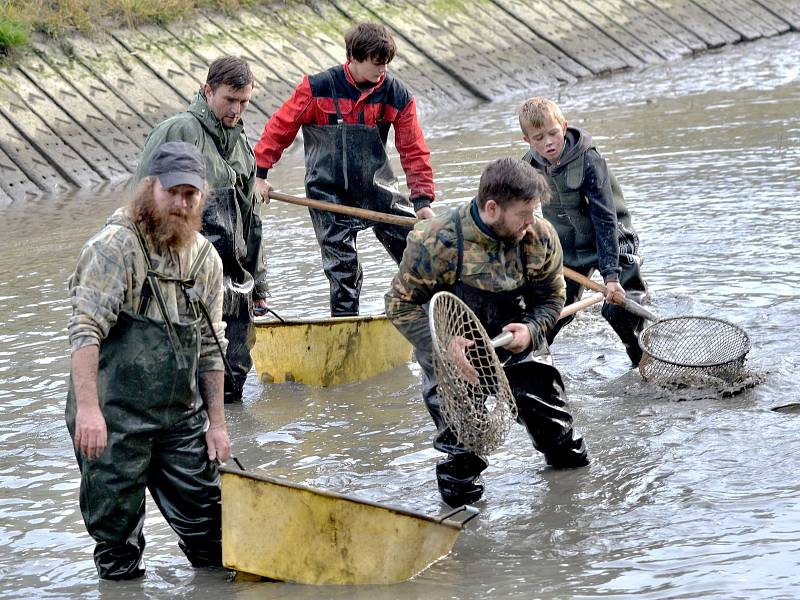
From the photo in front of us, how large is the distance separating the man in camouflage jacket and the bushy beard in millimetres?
938

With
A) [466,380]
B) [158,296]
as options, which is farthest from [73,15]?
Result: [466,380]

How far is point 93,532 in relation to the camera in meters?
4.44

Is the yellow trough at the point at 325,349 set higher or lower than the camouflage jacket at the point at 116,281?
lower

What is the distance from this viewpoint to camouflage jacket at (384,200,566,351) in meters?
4.75

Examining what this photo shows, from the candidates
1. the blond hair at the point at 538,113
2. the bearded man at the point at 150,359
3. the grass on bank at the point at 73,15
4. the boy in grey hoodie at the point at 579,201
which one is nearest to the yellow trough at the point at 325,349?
the boy in grey hoodie at the point at 579,201

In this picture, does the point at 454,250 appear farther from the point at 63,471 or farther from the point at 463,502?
the point at 63,471

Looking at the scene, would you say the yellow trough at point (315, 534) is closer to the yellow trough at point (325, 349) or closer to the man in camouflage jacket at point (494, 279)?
the man in camouflage jacket at point (494, 279)

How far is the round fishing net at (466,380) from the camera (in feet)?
14.4

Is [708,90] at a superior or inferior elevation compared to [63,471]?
superior

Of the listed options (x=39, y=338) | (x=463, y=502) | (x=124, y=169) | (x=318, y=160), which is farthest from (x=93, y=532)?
(x=124, y=169)

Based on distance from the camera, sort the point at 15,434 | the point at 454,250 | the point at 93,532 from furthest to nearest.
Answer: the point at 15,434 → the point at 454,250 → the point at 93,532

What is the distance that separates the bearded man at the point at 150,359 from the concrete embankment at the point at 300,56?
9.49m

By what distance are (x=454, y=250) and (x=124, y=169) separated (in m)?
9.99

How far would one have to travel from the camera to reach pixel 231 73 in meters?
6.02
